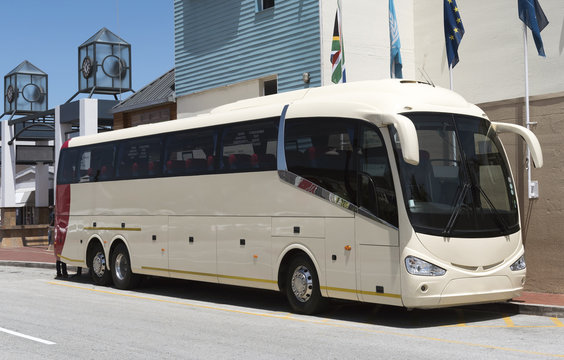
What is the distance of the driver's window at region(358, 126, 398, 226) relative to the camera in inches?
445

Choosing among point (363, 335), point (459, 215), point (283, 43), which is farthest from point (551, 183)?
point (283, 43)

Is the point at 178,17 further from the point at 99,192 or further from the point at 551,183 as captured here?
the point at 551,183

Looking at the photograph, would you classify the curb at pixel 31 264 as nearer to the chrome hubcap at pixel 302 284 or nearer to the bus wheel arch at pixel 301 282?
the bus wheel arch at pixel 301 282

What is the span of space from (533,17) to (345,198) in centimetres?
619

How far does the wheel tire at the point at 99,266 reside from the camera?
18.7 meters

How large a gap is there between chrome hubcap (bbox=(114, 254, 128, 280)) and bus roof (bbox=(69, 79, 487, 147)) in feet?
16.5

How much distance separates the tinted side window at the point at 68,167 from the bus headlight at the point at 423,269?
36.8 ft

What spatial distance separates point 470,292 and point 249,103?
5893 millimetres

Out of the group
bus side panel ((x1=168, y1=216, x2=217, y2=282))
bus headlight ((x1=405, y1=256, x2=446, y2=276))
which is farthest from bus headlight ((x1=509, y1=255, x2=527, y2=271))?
bus side panel ((x1=168, y1=216, x2=217, y2=282))

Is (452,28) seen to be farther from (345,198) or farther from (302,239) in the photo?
(302,239)

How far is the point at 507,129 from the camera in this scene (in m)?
12.6

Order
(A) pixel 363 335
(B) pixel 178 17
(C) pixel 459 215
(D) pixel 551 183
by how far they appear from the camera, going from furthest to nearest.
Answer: (B) pixel 178 17, (D) pixel 551 183, (C) pixel 459 215, (A) pixel 363 335

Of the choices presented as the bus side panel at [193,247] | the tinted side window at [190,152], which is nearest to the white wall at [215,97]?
the tinted side window at [190,152]

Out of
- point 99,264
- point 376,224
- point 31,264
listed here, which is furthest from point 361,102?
point 31,264
